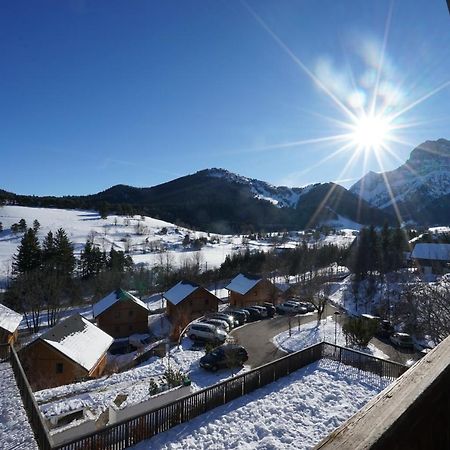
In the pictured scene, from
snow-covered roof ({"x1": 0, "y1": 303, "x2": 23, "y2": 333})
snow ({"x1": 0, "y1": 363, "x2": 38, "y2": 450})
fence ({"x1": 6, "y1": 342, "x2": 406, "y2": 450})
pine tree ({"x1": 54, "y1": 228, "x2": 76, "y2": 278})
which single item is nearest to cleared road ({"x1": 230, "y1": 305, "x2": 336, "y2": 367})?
fence ({"x1": 6, "y1": 342, "x2": 406, "y2": 450})

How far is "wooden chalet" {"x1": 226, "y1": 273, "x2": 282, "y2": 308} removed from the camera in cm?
4500

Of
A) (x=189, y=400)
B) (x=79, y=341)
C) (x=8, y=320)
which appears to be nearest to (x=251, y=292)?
(x=79, y=341)

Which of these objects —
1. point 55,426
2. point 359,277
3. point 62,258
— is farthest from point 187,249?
point 55,426

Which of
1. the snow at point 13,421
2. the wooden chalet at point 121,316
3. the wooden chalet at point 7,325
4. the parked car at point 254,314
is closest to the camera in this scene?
the snow at point 13,421

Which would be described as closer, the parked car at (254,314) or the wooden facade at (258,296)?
the parked car at (254,314)

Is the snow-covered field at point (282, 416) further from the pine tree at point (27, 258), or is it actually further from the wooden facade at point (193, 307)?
the pine tree at point (27, 258)

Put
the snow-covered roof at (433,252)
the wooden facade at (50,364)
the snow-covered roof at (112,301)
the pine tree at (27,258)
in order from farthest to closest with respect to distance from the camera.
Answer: the snow-covered roof at (433,252), the pine tree at (27,258), the snow-covered roof at (112,301), the wooden facade at (50,364)

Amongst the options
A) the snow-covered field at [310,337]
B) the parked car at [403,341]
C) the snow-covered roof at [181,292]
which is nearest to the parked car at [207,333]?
the snow-covered field at [310,337]

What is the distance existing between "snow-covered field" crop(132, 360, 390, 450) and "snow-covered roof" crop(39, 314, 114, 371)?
13.7 meters

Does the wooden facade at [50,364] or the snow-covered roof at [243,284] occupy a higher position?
the snow-covered roof at [243,284]

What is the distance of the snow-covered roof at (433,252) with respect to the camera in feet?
203

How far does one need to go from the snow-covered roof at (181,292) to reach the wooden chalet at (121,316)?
3.45 metres

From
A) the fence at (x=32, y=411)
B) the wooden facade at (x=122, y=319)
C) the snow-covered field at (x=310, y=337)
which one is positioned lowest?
the wooden facade at (x=122, y=319)

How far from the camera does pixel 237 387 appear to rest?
13.6 metres
